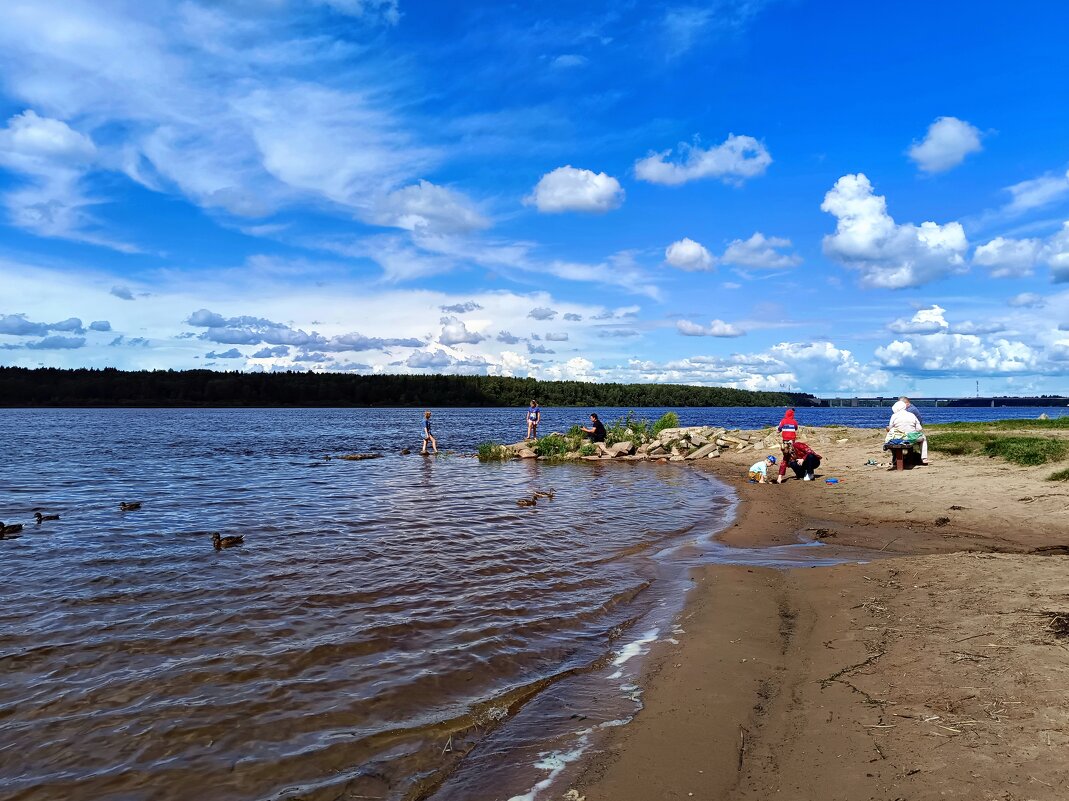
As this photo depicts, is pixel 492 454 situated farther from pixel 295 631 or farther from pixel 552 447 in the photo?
pixel 295 631

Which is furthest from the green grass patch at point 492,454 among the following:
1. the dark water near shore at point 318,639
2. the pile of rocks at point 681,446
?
the dark water near shore at point 318,639

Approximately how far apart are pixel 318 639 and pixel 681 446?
27.3 metres

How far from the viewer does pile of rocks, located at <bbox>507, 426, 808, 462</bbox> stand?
31734 mm

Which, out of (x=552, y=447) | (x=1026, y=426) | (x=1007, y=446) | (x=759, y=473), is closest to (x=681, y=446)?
(x=552, y=447)

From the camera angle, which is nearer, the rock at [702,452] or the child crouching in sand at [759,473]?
→ the child crouching in sand at [759,473]

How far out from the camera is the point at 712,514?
1683 centimetres

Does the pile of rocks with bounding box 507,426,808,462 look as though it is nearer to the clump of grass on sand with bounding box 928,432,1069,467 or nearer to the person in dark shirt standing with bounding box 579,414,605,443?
the person in dark shirt standing with bounding box 579,414,605,443

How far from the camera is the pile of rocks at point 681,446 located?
31.7 metres

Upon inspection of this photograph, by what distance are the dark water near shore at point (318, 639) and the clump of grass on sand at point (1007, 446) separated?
8.65m

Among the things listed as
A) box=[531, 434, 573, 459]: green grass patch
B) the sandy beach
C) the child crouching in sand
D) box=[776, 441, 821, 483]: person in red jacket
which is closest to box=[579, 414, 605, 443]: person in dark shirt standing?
box=[531, 434, 573, 459]: green grass patch

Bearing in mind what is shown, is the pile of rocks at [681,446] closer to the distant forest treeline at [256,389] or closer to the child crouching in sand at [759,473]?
the child crouching in sand at [759,473]

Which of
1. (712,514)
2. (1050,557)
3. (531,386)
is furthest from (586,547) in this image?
(531,386)

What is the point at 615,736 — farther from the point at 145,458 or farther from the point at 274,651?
the point at 145,458

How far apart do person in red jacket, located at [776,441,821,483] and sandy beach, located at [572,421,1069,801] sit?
997 centimetres
